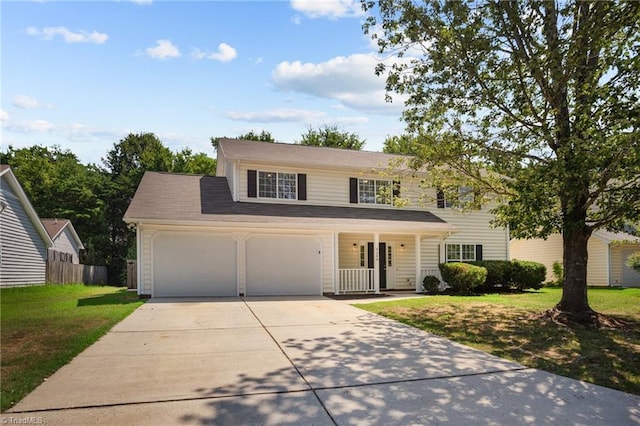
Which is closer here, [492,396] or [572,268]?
[492,396]

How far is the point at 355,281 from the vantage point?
16031mm

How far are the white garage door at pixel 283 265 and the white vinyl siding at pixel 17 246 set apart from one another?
965 centimetres

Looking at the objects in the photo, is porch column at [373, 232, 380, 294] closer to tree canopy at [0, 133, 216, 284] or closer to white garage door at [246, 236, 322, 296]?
white garage door at [246, 236, 322, 296]

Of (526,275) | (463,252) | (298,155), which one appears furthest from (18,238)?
(526,275)

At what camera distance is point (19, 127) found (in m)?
11.3

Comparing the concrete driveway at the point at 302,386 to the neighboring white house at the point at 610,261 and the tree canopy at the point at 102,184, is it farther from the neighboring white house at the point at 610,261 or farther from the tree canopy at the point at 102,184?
the tree canopy at the point at 102,184

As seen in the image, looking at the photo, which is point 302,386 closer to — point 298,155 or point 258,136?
point 298,155

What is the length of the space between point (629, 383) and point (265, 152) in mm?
14265

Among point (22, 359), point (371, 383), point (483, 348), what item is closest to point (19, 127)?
point (22, 359)

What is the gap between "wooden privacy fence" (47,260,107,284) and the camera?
1950 cm

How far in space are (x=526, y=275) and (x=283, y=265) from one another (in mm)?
10292

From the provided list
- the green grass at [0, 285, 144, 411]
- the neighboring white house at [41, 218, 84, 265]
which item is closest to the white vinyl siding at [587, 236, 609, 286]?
the green grass at [0, 285, 144, 411]

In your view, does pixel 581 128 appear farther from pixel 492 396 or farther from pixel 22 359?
pixel 22 359

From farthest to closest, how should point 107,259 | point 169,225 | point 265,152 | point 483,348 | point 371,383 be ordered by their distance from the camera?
point 107,259
point 265,152
point 169,225
point 483,348
point 371,383
